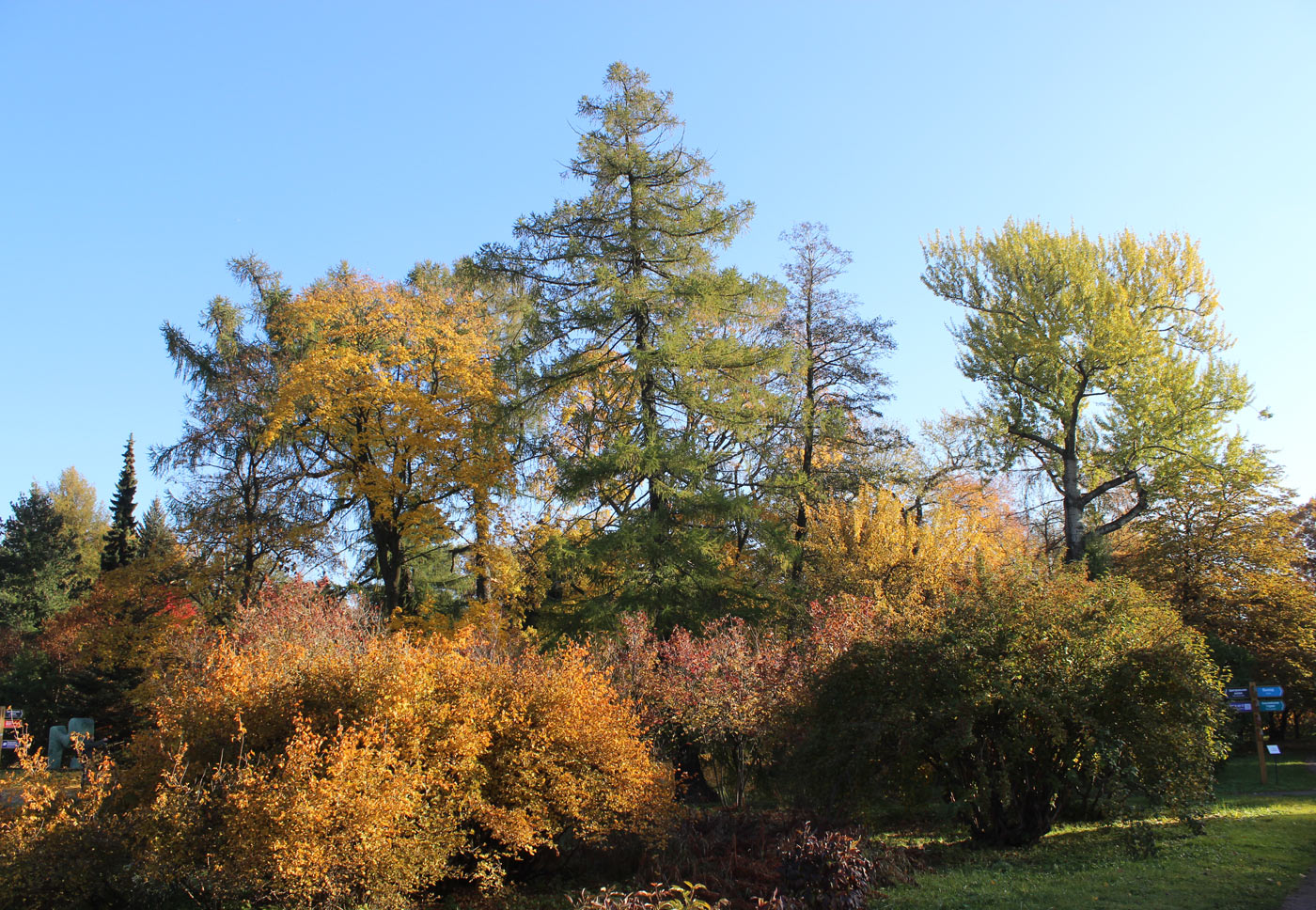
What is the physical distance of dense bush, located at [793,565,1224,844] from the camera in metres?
10.2

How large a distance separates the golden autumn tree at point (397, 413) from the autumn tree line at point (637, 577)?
0.12 metres

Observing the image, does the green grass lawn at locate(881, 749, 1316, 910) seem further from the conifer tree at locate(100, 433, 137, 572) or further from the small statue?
the conifer tree at locate(100, 433, 137, 572)

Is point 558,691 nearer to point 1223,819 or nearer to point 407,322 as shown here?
point 1223,819

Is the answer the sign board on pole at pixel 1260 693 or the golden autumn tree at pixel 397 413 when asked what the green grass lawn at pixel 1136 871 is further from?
the golden autumn tree at pixel 397 413

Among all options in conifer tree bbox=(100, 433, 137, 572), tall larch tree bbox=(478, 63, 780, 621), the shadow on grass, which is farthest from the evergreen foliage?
the shadow on grass

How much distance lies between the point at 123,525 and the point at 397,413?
2769cm

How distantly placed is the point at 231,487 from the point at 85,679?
8.43 m

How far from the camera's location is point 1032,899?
8398 mm

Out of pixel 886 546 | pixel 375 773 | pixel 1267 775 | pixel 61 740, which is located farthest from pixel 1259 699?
pixel 61 740

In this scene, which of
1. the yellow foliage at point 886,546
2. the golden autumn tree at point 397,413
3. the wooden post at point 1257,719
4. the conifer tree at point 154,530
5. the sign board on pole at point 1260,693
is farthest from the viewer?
the conifer tree at point 154,530

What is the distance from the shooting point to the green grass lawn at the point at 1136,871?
8.30m

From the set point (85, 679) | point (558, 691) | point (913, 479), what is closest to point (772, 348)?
point (913, 479)

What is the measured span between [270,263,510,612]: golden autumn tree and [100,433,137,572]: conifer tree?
60.6 ft

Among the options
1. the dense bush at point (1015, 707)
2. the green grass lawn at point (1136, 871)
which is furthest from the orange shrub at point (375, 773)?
the green grass lawn at point (1136, 871)
